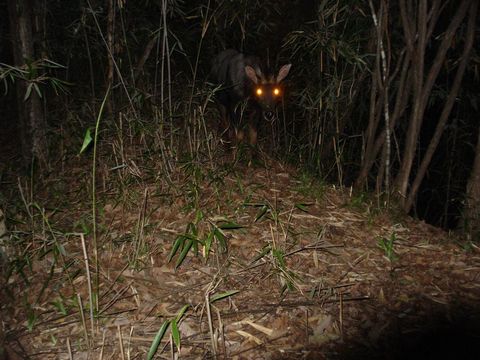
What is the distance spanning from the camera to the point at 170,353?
2412 mm

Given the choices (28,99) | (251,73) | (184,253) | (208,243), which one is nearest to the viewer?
(184,253)

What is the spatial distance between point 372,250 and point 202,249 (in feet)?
4.22

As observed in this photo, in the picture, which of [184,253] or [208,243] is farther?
[208,243]

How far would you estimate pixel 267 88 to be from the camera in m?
5.26

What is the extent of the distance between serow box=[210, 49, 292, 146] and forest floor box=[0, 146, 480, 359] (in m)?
1.41

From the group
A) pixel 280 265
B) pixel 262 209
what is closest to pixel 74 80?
pixel 262 209

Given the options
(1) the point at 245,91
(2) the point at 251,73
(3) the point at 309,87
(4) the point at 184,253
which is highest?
(2) the point at 251,73

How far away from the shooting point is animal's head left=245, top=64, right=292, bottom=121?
5172 millimetres

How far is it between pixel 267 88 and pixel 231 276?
291 cm

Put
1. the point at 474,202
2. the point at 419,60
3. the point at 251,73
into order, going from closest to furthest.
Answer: the point at 419,60 → the point at 474,202 → the point at 251,73

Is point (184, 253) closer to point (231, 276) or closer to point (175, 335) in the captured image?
point (231, 276)

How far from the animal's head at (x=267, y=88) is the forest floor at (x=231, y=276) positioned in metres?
1.35

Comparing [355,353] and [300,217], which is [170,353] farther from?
[300,217]

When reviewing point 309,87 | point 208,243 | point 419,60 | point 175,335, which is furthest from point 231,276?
point 309,87
